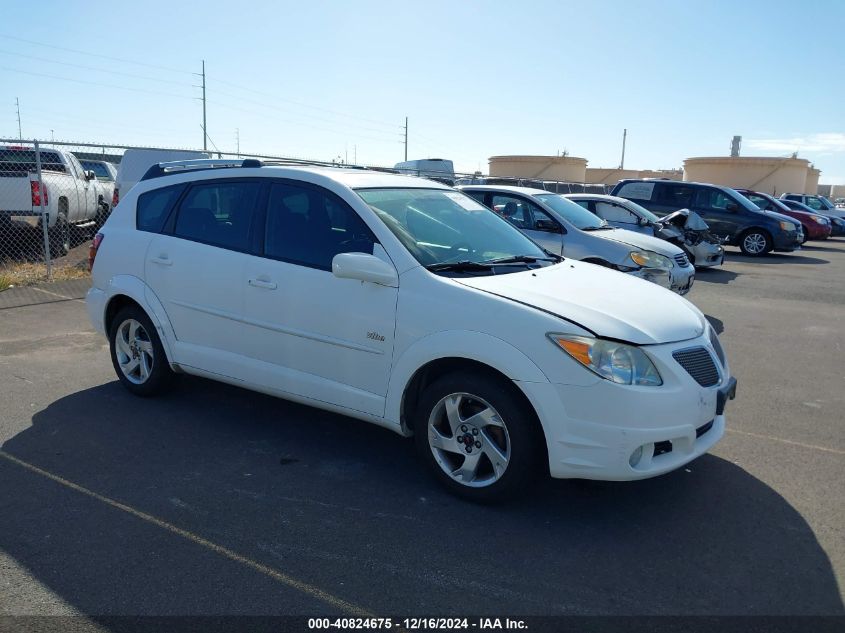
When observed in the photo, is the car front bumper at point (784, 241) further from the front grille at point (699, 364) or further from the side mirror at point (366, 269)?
the side mirror at point (366, 269)

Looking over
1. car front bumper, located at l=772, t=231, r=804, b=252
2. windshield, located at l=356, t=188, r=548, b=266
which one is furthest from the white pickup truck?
car front bumper, located at l=772, t=231, r=804, b=252

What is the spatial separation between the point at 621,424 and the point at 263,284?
7.87 feet

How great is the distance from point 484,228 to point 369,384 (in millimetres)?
1447

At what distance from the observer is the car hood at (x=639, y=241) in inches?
373

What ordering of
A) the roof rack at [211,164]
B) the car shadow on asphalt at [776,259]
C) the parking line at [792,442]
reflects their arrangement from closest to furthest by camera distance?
the parking line at [792,442] < the roof rack at [211,164] < the car shadow on asphalt at [776,259]

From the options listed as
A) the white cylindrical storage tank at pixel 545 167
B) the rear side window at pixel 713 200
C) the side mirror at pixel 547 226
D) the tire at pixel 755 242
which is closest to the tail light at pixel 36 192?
the side mirror at pixel 547 226

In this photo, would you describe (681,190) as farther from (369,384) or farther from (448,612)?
(448,612)

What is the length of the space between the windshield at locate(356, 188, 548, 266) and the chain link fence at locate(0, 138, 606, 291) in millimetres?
4976

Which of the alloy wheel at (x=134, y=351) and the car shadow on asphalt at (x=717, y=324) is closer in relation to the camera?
the alloy wheel at (x=134, y=351)

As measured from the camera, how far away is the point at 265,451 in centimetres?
455

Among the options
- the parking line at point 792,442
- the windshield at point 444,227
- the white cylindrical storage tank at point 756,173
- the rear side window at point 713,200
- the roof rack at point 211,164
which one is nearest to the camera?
the windshield at point 444,227

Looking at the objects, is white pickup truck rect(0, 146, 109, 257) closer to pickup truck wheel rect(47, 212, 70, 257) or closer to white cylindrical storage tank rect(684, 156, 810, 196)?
pickup truck wheel rect(47, 212, 70, 257)

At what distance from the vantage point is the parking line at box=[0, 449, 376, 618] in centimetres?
295

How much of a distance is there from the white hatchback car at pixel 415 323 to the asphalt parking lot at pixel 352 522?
36 cm
